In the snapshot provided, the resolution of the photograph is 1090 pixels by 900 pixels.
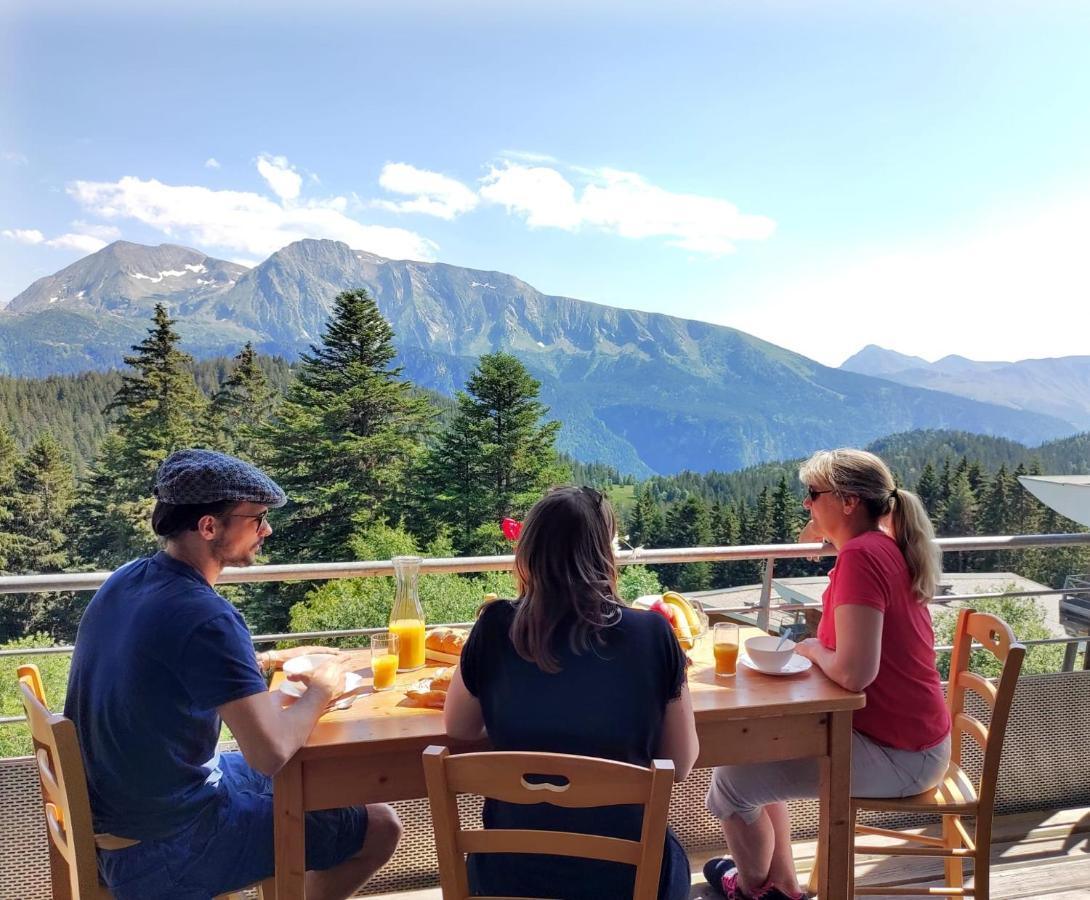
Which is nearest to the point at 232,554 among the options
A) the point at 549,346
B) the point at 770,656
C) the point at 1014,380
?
the point at 770,656

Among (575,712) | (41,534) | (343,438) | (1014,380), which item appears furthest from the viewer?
(1014,380)

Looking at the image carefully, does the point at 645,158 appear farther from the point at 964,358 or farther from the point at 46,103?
the point at 964,358

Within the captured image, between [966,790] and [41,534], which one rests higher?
[966,790]

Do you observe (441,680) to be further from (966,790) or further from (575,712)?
(966,790)

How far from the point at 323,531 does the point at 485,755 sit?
4017 centimetres

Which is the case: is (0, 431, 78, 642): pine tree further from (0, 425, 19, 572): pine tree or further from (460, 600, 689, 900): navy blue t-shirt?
(460, 600, 689, 900): navy blue t-shirt

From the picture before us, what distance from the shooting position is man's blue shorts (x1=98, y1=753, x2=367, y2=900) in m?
1.27

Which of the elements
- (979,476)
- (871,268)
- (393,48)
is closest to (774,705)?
(979,476)

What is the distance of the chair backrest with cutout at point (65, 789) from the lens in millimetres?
1142

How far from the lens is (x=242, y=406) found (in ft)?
148

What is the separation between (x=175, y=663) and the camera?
3.94 feet

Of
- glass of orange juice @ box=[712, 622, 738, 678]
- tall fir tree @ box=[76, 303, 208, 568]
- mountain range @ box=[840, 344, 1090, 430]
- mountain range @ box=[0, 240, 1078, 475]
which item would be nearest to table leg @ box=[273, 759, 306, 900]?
glass of orange juice @ box=[712, 622, 738, 678]

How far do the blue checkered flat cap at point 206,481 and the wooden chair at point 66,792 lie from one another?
0.38 meters

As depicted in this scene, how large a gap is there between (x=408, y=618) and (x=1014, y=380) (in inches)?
6724
